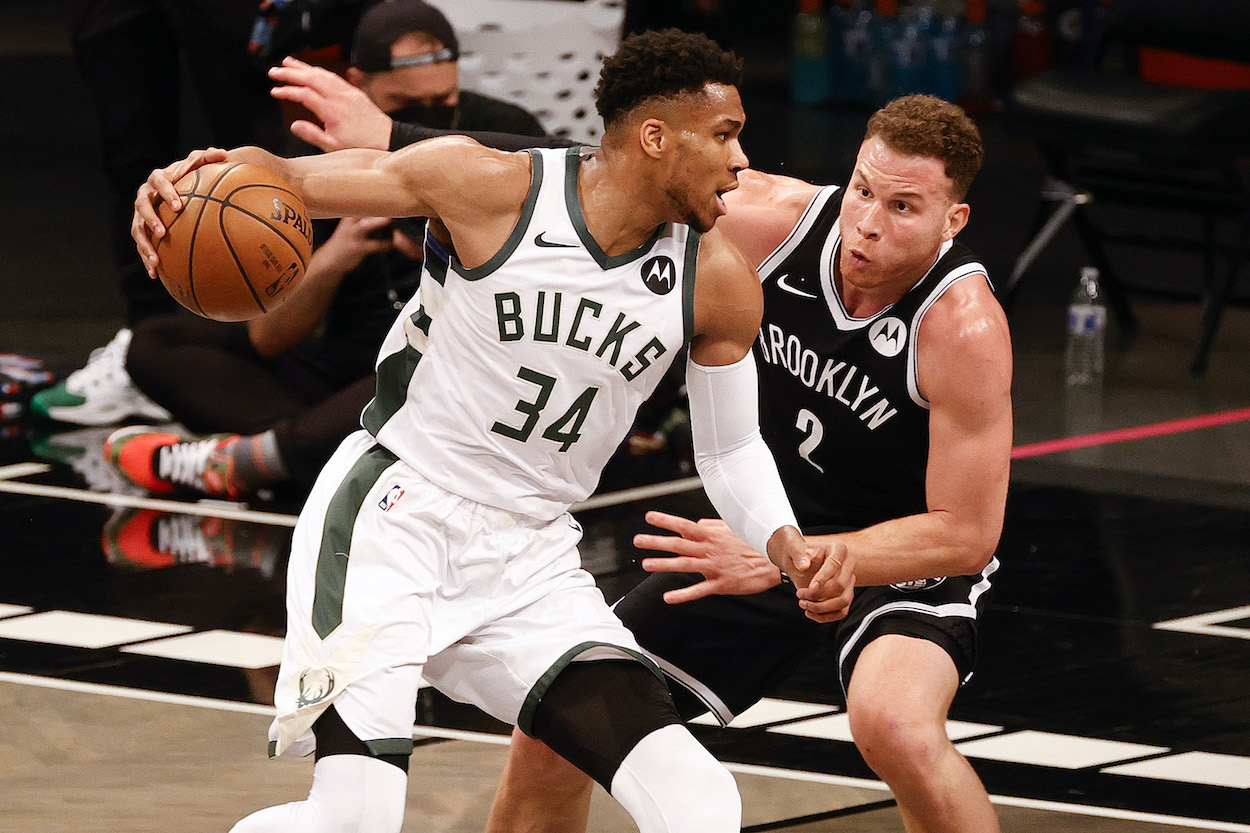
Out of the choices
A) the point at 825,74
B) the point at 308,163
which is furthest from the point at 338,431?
the point at 825,74

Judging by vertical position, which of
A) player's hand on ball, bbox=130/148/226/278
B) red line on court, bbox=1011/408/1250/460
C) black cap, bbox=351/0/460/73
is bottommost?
red line on court, bbox=1011/408/1250/460

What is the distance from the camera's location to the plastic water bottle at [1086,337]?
7039 mm

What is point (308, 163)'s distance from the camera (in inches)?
123

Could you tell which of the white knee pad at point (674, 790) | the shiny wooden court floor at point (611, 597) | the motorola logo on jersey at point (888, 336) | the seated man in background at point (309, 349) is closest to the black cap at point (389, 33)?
the seated man in background at point (309, 349)

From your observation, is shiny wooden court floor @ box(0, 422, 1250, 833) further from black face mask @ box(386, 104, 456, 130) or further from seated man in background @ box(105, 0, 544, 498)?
black face mask @ box(386, 104, 456, 130)

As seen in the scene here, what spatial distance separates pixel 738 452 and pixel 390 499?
2.02ft

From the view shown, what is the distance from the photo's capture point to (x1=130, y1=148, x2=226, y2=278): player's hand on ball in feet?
9.72

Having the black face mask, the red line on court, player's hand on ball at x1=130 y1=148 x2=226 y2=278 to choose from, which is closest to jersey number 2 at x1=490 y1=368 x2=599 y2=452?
player's hand on ball at x1=130 y1=148 x2=226 y2=278

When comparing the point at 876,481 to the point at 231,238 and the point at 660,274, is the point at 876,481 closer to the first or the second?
the point at 660,274

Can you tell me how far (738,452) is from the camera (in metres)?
3.18

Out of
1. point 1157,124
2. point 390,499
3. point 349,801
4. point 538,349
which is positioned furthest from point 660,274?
point 1157,124

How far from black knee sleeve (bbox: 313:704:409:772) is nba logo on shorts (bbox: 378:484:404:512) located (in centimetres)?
36

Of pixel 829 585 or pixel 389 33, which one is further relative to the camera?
pixel 389 33

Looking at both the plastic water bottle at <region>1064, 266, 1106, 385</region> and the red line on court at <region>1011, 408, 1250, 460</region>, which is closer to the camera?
the red line on court at <region>1011, 408, 1250, 460</region>
